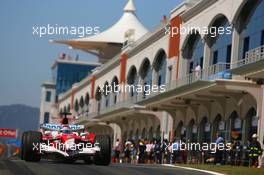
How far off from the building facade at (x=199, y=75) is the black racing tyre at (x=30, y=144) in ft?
30.4

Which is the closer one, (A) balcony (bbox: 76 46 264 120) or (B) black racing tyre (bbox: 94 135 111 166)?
Result: (B) black racing tyre (bbox: 94 135 111 166)

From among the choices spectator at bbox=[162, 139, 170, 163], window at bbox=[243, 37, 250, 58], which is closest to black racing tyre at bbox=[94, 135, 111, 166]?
window at bbox=[243, 37, 250, 58]

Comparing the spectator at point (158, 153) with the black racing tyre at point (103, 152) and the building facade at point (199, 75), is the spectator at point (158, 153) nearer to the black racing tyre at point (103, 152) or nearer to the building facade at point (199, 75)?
the building facade at point (199, 75)

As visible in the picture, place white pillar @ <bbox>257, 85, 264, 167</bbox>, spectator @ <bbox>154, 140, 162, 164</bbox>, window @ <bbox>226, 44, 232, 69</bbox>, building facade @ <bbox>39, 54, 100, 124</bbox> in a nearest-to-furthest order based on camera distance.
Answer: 1. white pillar @ <bbox>257, 85, 264, 167</bbox>
2. spectator @ <bbox>154, 140, 162, 164</bbox>
3. window @ <bbox>226, 44, 232, 69</bbox>
4. building facade @ <bbox>39, 54, 100, 124</bbox>

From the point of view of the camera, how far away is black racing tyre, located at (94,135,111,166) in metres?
26.1

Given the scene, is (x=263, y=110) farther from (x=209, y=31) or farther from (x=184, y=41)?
(x=184, y=41)

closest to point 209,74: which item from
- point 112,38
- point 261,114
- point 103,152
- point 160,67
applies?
point 261,114

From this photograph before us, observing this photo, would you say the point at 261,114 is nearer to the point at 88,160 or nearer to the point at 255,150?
the point at 255,150

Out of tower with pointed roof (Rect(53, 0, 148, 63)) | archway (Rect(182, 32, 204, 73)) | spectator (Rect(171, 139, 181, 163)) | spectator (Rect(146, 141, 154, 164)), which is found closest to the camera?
spectator (Rect(171, 139, 181, 163))

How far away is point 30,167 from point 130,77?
46.5 meters

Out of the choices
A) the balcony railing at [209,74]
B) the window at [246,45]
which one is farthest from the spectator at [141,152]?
the window at [246,45]

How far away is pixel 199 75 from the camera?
42188 mm

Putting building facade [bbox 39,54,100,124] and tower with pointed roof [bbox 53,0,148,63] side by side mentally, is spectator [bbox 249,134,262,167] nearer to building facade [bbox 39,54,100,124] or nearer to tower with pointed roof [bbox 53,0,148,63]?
tower with pointed roof [bbox 53,0,148,63]

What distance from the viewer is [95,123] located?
7638 cm
